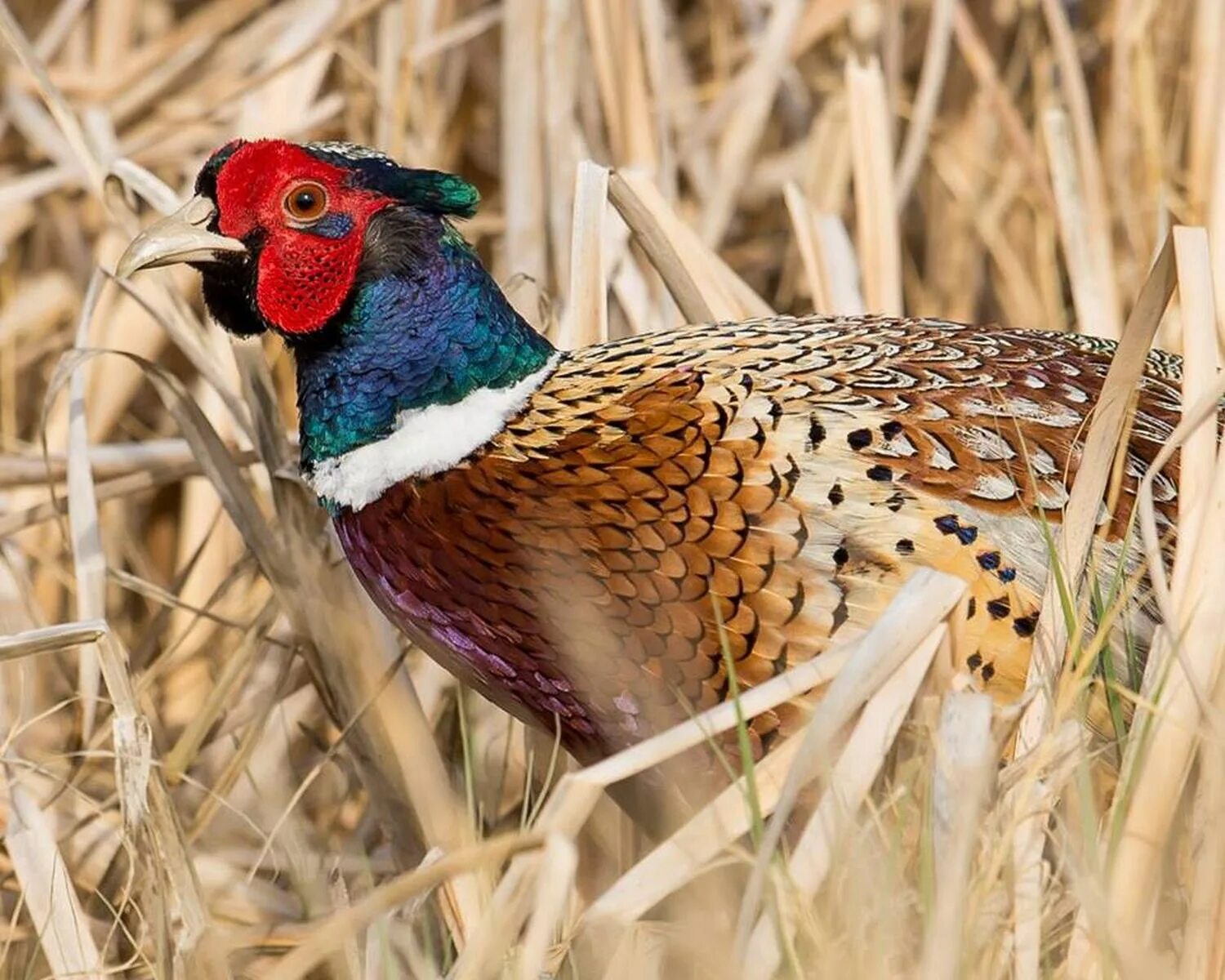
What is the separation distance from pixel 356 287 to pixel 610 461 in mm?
374

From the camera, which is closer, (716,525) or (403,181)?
(716,525)

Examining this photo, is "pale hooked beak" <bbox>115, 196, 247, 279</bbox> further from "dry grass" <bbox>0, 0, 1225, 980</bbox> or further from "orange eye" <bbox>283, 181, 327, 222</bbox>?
"dry grass" <bbox>0, 0, 1225, 980</bbox>

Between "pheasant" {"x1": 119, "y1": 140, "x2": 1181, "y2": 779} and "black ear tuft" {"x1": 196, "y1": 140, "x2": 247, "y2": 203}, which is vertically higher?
"black ear tuft" {"x1": 196, "y1": 140, "x2": 247, "y2": 203}

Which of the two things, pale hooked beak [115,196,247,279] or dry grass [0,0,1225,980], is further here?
pale hooked beak [115,196,247,279]

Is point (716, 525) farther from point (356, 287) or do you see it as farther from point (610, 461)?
point (356, 287)

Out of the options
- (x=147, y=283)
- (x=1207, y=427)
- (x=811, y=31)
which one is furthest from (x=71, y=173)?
(x=1207, y=427)

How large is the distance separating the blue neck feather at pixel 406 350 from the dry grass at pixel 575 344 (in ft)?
1.23

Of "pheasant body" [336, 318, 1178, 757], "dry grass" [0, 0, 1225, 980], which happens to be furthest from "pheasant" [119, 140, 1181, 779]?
"dry grass" [0, 0, 1225, 980]

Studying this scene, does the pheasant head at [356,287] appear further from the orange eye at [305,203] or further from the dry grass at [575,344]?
the dry grass at [575,344]

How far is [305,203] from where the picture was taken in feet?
7.34

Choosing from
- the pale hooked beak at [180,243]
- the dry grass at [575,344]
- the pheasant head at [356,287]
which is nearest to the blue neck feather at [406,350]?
the pheasant head at [356,287]

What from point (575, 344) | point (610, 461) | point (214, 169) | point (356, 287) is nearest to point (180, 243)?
point (214, 169)

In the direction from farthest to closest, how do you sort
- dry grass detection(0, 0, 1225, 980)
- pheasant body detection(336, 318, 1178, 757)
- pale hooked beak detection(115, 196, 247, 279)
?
pale hooked beak detection(115, 196, 247, 279) → pheasant body detection(336, 318, 1178, 757) → dry grass detection(0, 0, 1225, 980)

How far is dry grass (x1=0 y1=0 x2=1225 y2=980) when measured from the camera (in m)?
1.80
